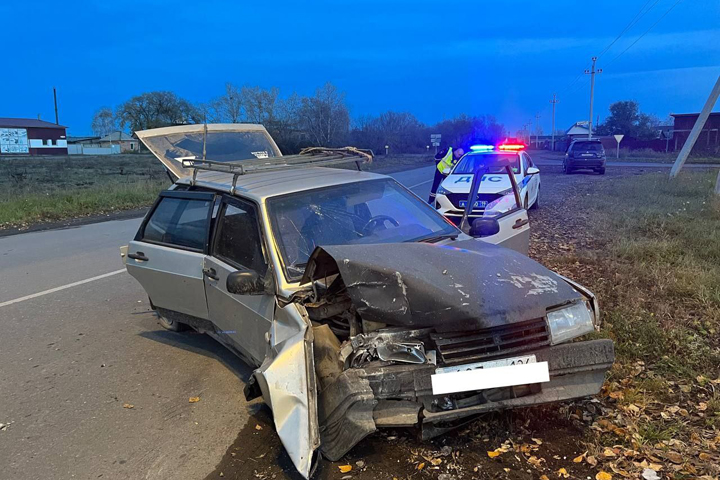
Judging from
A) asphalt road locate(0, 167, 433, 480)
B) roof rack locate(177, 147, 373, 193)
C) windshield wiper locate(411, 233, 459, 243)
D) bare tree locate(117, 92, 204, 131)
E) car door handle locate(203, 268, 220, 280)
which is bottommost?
asphalt road locate(0, 167, 433, 480)

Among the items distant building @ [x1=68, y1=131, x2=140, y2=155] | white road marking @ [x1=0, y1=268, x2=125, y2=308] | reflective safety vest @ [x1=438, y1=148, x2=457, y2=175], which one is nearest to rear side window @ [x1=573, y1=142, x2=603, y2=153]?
reflective safety vest @ [x1=438, y1=148, x2=457, y2=175]

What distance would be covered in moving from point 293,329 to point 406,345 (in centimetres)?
64

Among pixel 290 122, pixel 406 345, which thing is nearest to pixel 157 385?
pixel 406 345

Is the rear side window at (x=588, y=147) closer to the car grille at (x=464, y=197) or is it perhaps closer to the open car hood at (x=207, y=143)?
the car grille at (x=464, y=197)

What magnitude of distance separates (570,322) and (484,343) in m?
0.61

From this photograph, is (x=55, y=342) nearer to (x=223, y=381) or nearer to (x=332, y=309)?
(x=223, y=381)

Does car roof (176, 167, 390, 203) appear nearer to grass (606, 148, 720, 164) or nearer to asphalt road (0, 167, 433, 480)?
asphalt road (0, 167, 433, 480)

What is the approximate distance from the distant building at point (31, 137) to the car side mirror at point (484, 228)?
3334 inches

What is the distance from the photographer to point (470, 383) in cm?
272

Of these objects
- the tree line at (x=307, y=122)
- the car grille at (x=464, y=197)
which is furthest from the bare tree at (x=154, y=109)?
the car grille at (x=464, y=197)

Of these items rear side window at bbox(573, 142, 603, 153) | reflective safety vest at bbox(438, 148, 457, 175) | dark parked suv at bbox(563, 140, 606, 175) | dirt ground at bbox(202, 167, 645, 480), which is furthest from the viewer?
rear side window at bbox(573, 142, 603, 153)

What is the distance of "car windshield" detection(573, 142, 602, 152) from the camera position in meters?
26.6

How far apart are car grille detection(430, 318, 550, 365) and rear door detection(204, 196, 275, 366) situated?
119 centimetres

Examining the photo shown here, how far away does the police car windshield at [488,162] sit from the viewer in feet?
38.9
